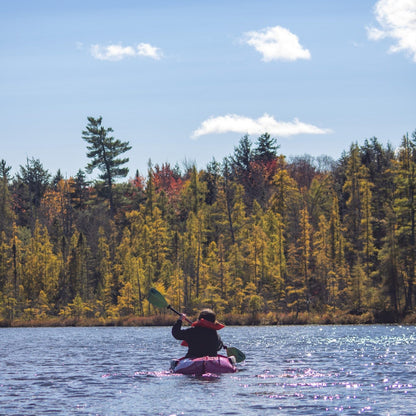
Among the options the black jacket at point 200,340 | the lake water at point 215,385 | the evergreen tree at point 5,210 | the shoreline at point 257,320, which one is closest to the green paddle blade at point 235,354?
the lake water at point 215,385

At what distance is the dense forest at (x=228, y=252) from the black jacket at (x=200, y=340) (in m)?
45.2

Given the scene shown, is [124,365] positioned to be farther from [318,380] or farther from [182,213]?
[182,213]

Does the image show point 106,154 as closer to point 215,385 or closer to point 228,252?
point 228,252

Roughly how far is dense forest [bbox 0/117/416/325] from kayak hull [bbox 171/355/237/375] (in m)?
45.2

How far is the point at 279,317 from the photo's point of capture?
69875 millimetres

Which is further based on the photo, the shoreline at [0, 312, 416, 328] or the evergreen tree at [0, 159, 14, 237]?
the evergreen tree at [0, 159, 14, 237]

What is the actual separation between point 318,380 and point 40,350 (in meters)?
20.0

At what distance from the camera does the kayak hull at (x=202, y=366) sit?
71.8ft

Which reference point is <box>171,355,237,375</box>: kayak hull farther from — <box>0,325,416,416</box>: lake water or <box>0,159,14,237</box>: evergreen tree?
<box>0,159,14,237</box>: evergreen tree

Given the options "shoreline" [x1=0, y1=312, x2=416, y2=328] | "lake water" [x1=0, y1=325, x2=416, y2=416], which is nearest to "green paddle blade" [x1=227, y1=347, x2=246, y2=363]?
"lake water" [x1=0, y1=325, x2=416, y2=416]

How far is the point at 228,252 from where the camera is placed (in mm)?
89938

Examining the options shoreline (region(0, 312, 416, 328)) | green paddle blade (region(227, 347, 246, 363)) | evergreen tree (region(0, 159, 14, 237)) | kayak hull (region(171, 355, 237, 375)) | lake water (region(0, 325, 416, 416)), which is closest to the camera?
lake water (region(0, 325, 416, 416))

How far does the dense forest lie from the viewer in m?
70.8

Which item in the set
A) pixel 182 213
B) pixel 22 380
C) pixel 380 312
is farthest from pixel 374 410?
pixel 182 213
